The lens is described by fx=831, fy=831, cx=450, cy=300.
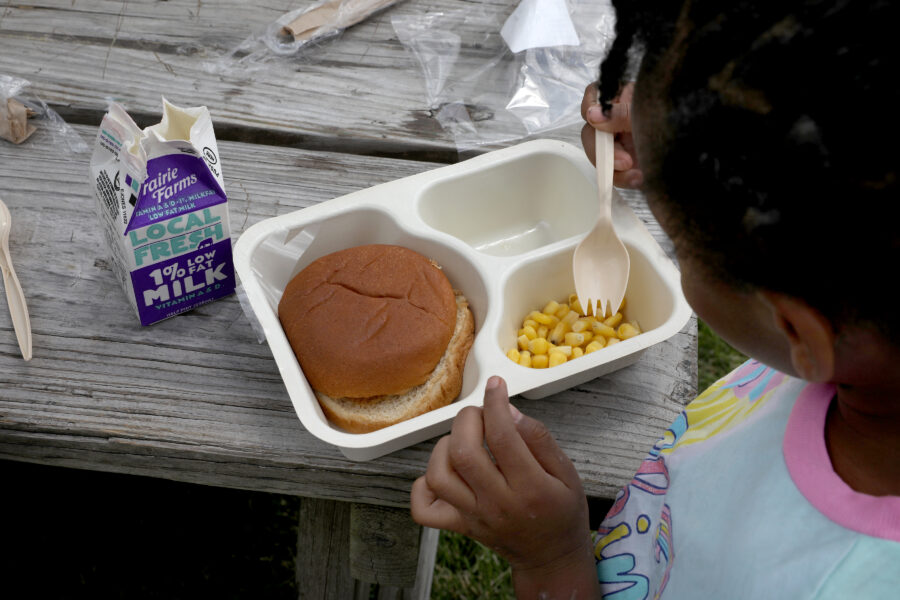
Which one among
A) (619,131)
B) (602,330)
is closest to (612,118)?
(619,131)

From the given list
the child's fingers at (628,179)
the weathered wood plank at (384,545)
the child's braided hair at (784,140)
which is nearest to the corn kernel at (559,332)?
the child's fingers at (628,179)

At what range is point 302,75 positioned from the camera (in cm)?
158

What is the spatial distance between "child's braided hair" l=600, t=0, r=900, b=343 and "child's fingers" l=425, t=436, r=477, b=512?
405mm

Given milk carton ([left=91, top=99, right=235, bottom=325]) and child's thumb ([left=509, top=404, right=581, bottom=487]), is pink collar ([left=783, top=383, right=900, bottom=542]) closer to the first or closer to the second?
child's thumb ([left=509, top=404, right=581, bottom=487])

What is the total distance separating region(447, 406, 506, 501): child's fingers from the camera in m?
0.90

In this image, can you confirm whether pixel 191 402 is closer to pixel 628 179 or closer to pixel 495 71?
pixel 628 179

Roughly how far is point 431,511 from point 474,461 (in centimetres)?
8

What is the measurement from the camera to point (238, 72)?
1.57 metres

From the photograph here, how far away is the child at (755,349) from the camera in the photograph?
20.3 inches

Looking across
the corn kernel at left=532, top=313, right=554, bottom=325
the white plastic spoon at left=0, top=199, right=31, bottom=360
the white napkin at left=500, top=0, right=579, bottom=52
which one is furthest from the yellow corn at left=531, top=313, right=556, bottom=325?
the white plastic spoon at left=0, top=199, right=31, bottom=360

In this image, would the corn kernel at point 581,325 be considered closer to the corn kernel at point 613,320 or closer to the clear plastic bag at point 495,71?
the corn kernel at point 613,320

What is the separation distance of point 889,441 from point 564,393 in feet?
1.53

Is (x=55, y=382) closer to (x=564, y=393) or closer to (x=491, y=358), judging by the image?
(x=491, y=358)

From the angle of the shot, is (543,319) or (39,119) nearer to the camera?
(543,319)
